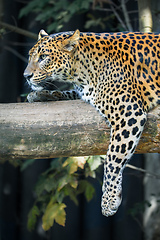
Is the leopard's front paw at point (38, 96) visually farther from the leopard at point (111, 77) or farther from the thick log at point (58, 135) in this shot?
the thick log at point (58, 135)

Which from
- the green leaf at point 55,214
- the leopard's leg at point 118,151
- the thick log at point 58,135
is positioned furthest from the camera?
the green leaf at point 55,214

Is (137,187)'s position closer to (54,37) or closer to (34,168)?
(34,168)

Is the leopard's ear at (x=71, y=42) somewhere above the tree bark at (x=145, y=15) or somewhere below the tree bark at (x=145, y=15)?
below

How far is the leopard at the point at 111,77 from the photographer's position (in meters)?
3.36

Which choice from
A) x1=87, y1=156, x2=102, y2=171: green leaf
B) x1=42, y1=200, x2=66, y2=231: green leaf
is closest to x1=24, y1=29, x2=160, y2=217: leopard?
x1=87, y1=156, x2=102, y2=171: green leaf

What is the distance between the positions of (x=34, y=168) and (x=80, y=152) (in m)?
3.36

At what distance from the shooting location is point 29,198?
6707 millimetres

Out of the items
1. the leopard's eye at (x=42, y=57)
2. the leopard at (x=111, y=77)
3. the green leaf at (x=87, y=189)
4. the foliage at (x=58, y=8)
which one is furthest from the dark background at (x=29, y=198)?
the leopard's eye at (x=42, y=57)

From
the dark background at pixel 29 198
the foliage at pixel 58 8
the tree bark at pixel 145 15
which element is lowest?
the dark background at pixel 29 198

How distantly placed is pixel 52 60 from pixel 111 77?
0.62 m

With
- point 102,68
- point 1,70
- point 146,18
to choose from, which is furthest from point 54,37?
point 1,70

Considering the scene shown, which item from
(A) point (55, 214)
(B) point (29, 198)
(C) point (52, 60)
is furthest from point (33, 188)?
(C) point (52, 60)

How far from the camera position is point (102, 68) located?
3693 millimetres

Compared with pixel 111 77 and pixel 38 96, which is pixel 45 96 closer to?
pixel 38 96
